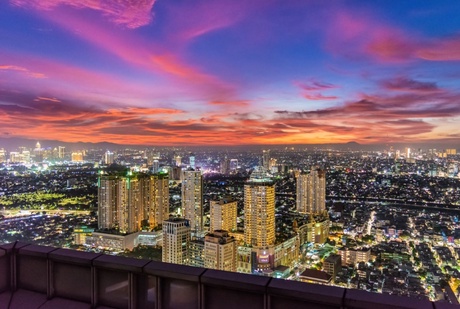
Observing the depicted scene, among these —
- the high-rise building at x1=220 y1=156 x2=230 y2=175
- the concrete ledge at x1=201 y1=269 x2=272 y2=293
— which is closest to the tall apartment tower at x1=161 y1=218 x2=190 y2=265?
the concrete ledge at x1=201 y1=269 x2=272 y2=293

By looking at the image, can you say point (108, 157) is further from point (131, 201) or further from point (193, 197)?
point (193, 197)

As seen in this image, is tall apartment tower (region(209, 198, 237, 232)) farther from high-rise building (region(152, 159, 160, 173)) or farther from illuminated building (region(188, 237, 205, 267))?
high-rise building (region(152, 159, 160, 173))

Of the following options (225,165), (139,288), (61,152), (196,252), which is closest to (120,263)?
(139,288)

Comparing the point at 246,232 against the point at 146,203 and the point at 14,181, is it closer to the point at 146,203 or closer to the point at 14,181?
the point at 146,203

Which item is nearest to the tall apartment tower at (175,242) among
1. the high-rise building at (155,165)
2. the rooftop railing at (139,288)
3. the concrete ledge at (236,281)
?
the high-rise building at (155,165)

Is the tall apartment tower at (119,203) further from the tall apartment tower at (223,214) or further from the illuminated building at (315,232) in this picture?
the illuminated building at (315,232)

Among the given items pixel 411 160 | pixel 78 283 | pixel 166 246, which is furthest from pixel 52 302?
pixel 411 160

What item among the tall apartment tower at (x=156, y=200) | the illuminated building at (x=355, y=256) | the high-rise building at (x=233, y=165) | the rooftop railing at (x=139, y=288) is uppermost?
the rooftop railing at (x=139, y=288)
